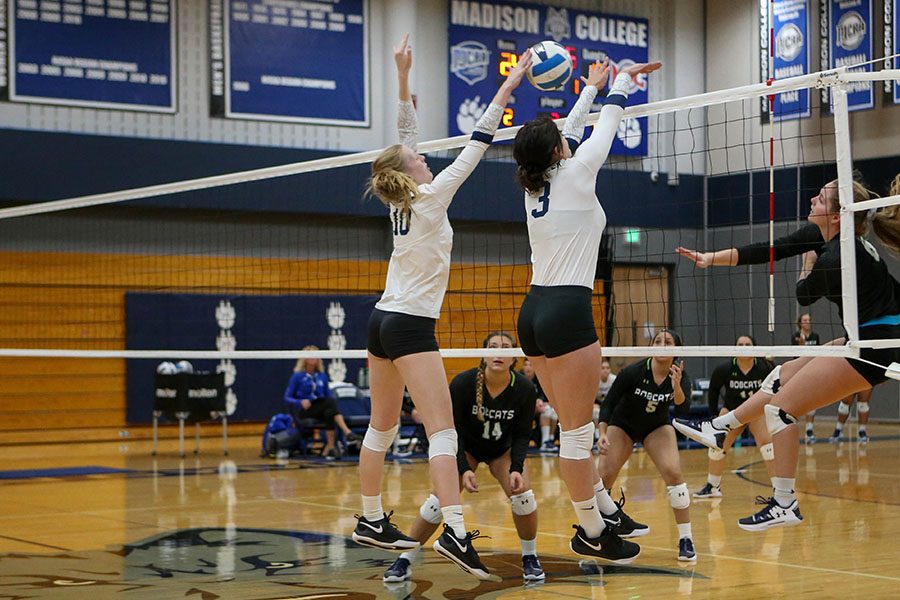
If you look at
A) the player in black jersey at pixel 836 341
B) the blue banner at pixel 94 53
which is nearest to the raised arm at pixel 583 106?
the player in black jersey at pixel 836 341

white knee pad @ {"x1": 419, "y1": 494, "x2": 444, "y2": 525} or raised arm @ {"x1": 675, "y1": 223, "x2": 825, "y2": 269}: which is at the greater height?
raised arm @ {"x1": 675, "y1": 223, "x2": 825, "y2": 269}

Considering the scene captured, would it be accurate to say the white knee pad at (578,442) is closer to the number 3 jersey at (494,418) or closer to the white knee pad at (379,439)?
the white knee pad at (379,439)

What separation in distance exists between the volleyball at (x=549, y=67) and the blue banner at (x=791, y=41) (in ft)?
42.2

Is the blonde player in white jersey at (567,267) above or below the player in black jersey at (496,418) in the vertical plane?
above

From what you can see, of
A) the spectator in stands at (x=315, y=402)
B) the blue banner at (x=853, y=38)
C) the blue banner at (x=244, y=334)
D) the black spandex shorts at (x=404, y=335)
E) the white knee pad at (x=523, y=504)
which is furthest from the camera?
the blue banner at (x=853, y=38)

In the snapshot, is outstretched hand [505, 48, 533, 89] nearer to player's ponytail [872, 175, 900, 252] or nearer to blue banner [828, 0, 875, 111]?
player's ponytail [872, 175, 900, 252]

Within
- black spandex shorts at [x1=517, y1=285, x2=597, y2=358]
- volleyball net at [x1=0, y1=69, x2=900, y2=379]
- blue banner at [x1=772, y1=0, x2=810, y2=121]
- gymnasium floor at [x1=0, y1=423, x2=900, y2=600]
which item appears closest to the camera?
black spandex shorts at [x1=517, y1=285, x2=597, y2=358]

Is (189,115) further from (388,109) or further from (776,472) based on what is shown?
(776,472)

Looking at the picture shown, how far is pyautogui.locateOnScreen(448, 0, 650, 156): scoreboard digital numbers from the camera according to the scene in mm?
18797

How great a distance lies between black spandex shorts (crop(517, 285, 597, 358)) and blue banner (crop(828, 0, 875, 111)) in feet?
46.9

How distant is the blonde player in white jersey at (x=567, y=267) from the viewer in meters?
5.12

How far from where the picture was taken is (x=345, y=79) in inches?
704

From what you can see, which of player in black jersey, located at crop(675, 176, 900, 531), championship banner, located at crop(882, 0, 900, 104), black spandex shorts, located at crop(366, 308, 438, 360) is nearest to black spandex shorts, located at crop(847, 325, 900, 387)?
player in black jersey, located at crop(675, 176, 900, 531)

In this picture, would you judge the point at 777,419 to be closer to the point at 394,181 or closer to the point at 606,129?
the point at 606,129
